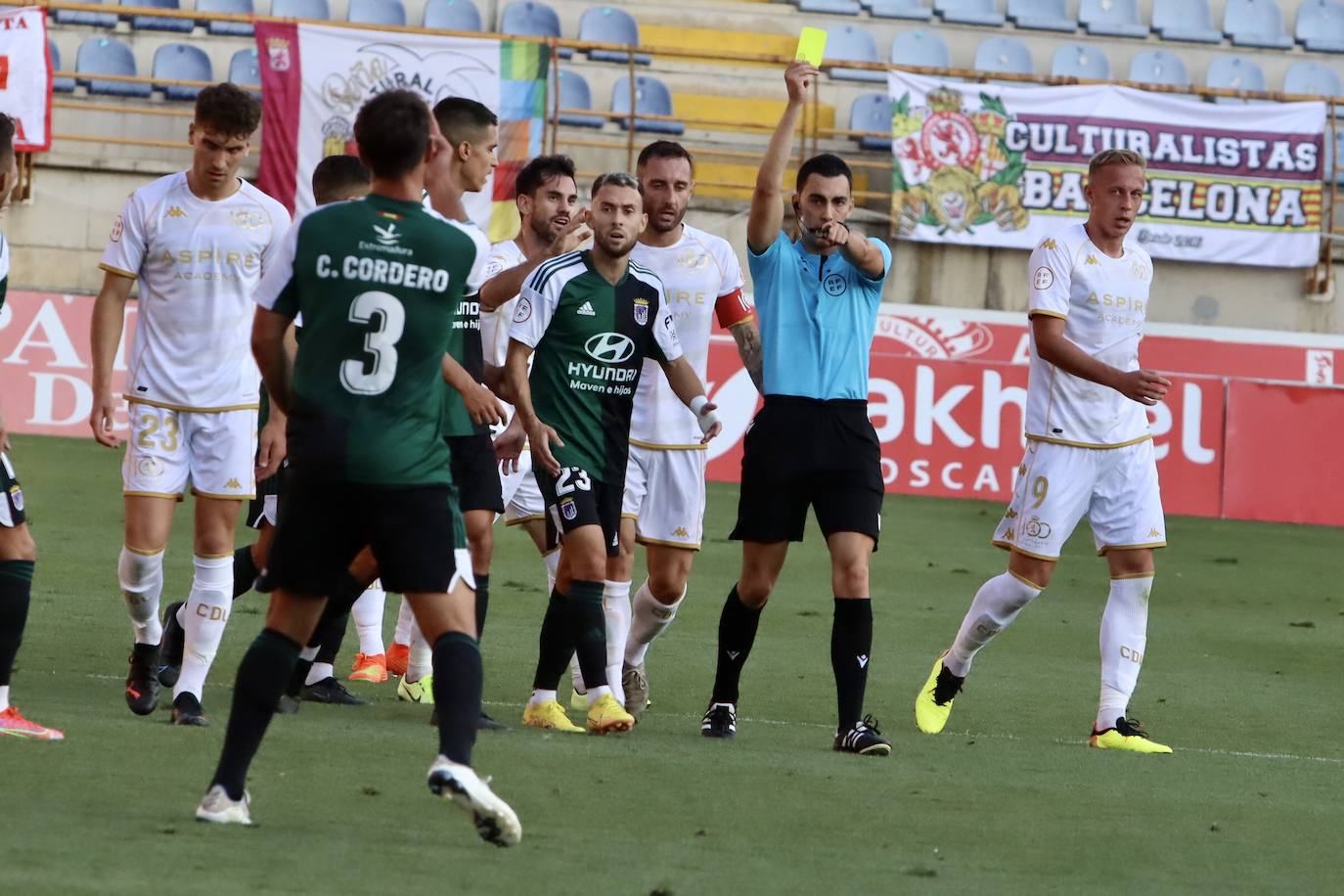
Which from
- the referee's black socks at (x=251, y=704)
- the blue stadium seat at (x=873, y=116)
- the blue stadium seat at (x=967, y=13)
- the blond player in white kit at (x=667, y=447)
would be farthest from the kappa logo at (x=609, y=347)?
the blue stadium seat at (x=967, y=13)

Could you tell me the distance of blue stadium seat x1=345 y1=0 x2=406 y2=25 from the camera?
73.2ft

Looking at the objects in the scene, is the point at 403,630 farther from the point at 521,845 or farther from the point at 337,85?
the point at 337,85

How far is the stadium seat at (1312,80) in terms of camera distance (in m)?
23.5

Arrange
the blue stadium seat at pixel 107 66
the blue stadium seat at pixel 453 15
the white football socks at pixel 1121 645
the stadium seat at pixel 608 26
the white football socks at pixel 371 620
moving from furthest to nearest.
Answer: the stadium seat at pixel 608 26
the blue stadium seat at pixel 453 15
the blue stadium seat at pixel 107 66
the white football socks at pixel 371 620
the white football socks at pixel 1121 645

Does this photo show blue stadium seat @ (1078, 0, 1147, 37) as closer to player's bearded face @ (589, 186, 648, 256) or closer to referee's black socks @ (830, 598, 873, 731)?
player's bearded face @ (589, 186, 648, 256)

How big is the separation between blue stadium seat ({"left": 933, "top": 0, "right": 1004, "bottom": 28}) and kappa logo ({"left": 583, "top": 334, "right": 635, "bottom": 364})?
18423 mm

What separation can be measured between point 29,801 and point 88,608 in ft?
14.7

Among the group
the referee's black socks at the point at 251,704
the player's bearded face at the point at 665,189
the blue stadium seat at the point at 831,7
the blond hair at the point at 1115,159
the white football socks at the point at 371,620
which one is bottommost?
the white football socks at the point at 371,620

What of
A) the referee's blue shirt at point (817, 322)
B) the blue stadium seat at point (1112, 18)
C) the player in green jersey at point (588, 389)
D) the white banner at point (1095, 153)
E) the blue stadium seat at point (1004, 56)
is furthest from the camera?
the blue stadium seat at point (1112, 18)

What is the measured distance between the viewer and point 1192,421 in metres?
16.5

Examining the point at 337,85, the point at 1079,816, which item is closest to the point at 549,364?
the point at 1079,816

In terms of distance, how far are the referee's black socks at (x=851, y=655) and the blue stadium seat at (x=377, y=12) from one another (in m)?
17.2

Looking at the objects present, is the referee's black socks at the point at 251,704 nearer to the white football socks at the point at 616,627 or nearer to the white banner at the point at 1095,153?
the white football socks at the point at 616,627

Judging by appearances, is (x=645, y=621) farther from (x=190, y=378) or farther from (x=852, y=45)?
(x=852, y=45)
